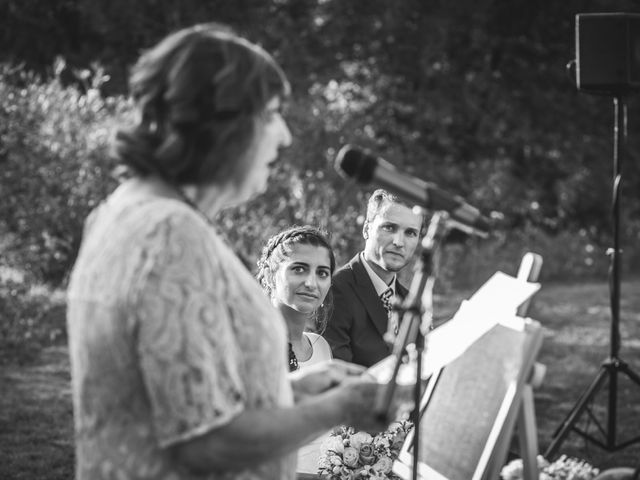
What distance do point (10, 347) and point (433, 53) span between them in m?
8.09

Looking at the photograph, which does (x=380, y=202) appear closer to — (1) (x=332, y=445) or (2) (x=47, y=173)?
(1) (x=332, y=445)

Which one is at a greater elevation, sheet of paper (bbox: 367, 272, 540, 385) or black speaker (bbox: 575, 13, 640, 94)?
black speaker (bbox: 575, 13, 640, 94)

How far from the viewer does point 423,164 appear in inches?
533

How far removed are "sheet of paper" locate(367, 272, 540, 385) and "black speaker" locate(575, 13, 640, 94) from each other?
10.6 ft

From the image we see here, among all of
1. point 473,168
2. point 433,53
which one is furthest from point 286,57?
point 473,168

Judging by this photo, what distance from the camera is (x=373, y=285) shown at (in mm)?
3922

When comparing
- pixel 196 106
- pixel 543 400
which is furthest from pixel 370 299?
A: pixel 543 400

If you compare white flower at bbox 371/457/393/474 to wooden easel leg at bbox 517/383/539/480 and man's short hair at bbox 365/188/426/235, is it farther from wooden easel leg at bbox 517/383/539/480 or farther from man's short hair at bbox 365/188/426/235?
man's short hair at bbox 365/188/426/235

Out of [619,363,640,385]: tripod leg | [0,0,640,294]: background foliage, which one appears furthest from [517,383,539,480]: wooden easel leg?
[0,0,640,294]: background foliage

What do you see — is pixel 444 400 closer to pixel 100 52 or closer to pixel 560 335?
pixel 560 335

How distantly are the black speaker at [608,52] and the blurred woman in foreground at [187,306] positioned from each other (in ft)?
12.8

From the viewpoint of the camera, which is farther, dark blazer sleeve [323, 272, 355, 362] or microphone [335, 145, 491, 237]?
dark blazer sleeve [323, 272, 355, 362]

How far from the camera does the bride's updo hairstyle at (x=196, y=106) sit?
153 cm

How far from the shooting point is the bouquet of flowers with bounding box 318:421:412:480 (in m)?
3.10
